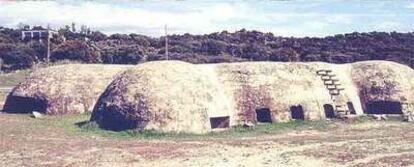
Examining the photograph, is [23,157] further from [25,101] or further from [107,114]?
[25,101]

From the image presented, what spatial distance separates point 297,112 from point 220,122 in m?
5.11

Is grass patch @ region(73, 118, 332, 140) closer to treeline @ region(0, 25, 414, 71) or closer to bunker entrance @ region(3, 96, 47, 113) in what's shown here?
bunker entrance @ region(3, 96, 47, 113)

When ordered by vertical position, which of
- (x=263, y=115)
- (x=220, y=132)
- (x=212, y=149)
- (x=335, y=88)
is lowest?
(x=212, y=149)

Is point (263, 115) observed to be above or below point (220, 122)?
above

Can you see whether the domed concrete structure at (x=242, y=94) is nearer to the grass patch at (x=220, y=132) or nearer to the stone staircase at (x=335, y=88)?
the stone staircase at (x=335, y=88)

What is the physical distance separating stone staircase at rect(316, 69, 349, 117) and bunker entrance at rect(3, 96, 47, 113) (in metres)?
17.2

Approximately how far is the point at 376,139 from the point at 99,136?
42.9 feet

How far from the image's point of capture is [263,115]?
115ft

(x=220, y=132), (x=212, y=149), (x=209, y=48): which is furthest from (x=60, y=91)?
(x=209, y=48)

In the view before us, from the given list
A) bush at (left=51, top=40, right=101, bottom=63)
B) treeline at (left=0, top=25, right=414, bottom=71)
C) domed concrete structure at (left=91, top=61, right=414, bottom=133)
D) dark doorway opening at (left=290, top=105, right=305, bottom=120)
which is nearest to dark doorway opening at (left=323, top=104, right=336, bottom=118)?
domed concrete structure at (left=91, top=61, right=414, bottom=133)

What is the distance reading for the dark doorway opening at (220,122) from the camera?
32844 mm

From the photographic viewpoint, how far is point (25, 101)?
3962 cm

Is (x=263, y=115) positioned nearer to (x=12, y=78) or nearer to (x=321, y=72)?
(x=321, y=72)

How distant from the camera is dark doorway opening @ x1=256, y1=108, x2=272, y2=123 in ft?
114
